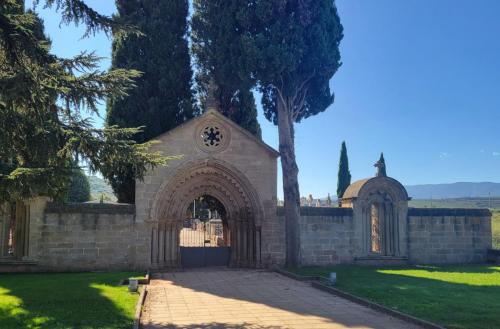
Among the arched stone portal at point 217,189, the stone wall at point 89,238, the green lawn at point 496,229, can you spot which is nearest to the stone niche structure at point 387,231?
the arched stone portal at point 217,189

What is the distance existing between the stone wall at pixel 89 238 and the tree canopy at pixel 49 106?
6458 mm

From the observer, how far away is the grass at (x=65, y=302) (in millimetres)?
7836

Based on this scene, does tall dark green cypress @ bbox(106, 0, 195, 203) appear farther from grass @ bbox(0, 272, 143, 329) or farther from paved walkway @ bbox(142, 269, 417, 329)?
paved walkway @ bbox(142, 269, 417, 329)

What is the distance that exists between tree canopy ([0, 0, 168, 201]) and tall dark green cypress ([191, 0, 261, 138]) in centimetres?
862

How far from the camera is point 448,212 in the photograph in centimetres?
1942

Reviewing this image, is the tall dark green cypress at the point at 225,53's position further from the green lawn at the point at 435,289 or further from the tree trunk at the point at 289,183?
the green lawn at the point at 435,289

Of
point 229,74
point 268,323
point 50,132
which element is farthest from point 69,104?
point 229,74

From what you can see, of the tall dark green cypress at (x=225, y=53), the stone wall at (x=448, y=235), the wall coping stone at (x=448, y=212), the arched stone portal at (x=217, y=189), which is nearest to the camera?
the arched stone portal at (x=217, y=189)

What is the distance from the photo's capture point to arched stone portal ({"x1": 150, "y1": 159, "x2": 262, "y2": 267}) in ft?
54.3

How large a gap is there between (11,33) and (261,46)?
1010 centimetres

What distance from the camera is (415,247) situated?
62.0 feet

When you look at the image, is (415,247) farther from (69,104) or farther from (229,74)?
(69,104)

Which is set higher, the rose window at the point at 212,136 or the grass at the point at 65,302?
the rose window at the point at 212,136

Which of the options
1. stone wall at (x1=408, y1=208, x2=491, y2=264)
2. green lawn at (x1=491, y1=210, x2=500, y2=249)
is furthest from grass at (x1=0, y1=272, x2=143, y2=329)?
green lawn at (x1=491, y1=210, x2=500, y2=249)
